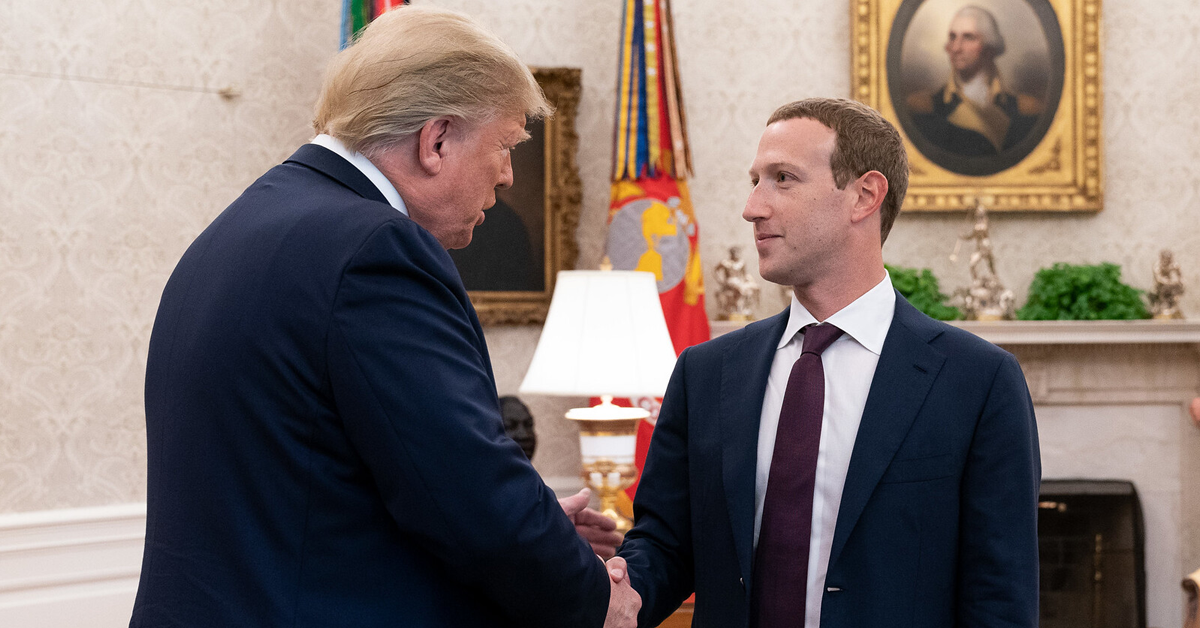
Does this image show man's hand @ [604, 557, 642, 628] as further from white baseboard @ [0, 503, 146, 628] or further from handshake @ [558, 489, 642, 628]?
white baseboard @ [0, 503, 146, 628]

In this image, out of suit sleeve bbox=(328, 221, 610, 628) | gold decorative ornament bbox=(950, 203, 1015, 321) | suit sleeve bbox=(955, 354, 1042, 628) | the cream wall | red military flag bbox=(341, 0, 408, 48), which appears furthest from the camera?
gold decorative ornament bbox=(950, 203, 1015, 321)

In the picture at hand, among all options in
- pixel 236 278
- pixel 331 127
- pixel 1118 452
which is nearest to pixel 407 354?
pixel 236 278

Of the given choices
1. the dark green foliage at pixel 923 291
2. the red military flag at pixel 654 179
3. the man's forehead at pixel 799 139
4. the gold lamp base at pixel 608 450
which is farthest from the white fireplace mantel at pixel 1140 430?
the man's forehead at pixel 799 139

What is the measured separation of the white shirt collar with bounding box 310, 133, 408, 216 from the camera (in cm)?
130

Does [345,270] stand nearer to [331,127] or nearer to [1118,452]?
[331,127]

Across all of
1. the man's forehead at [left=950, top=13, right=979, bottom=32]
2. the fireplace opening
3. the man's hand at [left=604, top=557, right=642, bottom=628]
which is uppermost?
the man's forehead at [left=950, top=13, right=979, bottom=32]

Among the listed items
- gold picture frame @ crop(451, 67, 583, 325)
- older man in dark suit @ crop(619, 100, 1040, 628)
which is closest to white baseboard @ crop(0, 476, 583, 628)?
gold picture frame @ crop(451, 67, 583, 325)

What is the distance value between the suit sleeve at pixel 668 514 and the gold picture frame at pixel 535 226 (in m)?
2.76

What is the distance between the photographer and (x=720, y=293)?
456 centimetres

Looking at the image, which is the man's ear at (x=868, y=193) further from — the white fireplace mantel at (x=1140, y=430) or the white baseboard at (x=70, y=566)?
the white fireplace mantel at (x=1140, y=430)

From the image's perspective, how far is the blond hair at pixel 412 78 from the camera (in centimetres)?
129

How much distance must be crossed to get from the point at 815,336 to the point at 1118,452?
12.9 feet

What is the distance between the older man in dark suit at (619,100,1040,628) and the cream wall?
2.89 m

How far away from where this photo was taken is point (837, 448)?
5.13 feet
